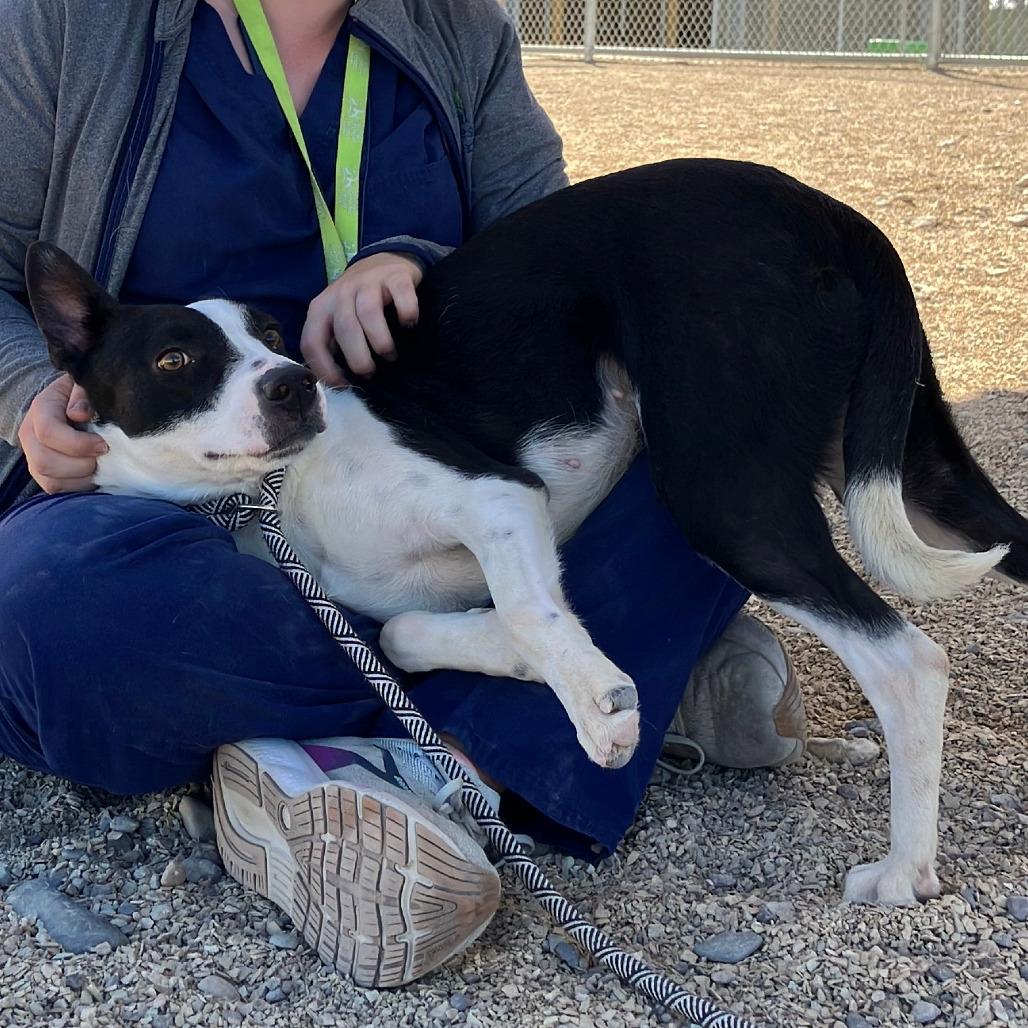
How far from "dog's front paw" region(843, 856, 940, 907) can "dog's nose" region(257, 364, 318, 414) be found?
1.07m

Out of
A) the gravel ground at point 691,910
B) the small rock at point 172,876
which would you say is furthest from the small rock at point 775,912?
Answer: the small rock at point 172,876

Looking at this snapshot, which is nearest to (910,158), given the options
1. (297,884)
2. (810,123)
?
(810,123)

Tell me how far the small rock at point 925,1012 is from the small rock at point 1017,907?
239mm

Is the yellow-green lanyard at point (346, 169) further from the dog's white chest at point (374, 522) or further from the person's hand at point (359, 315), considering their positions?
the dog's white chest at point (374, 522)

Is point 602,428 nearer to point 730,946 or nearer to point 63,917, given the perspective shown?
point 730,946

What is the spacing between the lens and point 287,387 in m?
1.96

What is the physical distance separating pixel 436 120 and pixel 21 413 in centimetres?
94

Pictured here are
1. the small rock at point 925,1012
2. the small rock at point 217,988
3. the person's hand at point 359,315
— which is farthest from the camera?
the person's hand at point 359,315

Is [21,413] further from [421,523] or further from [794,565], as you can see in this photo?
[794,565]

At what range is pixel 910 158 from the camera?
746 cm

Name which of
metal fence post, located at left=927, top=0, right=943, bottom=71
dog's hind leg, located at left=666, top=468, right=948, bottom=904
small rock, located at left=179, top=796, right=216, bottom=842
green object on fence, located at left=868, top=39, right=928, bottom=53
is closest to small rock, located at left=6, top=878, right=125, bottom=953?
small rock, located at left=179, top=796, right=216, bottom=842

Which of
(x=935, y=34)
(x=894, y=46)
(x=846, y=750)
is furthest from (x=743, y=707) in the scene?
(x=894, y=46)

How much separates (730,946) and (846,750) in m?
0.60

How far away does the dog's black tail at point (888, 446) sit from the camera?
6.29ft
